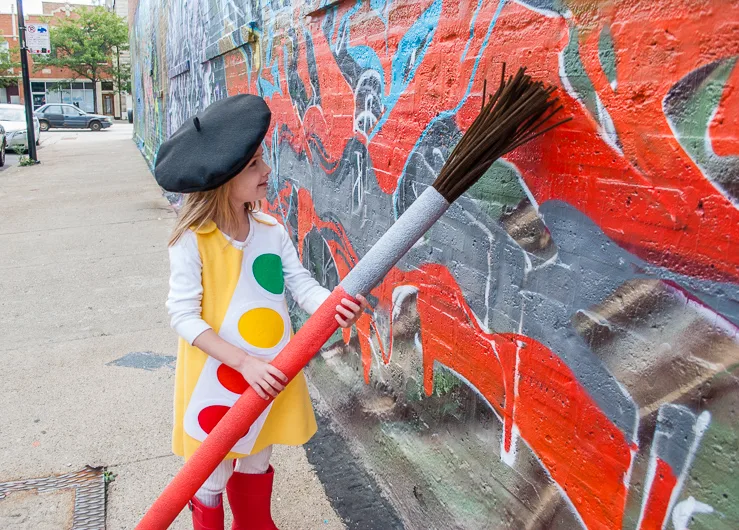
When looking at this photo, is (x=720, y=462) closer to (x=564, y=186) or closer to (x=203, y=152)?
(x=564, y=186)

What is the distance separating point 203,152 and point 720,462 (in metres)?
1.63

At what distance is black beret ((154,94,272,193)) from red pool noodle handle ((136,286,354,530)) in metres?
0.51

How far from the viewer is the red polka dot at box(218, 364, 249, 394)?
221 centimetres

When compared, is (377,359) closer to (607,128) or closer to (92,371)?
(607,128)

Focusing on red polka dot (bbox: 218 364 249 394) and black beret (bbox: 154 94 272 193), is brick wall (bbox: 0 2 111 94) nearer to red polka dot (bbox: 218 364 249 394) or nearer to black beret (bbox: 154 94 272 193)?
black beret (bbox: 154 94 272 193)

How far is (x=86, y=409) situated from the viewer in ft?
12.7

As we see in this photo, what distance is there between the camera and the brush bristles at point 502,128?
1853mm

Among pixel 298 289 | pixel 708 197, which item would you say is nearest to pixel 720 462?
pixel 708 197

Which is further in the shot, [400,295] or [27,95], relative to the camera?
[27,95]

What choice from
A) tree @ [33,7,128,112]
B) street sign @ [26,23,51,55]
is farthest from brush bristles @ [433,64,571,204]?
tree @ [33,7,128,112]

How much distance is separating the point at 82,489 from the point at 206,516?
1.10 m

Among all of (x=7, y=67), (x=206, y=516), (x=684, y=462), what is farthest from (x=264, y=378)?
(x=7, y=67)

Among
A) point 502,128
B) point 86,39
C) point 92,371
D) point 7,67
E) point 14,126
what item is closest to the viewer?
point 502,128

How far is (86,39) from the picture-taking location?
47.2m
